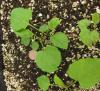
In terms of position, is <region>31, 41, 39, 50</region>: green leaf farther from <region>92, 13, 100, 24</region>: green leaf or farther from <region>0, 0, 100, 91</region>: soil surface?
<region>92, 13, 100, 24</region>: green leaf

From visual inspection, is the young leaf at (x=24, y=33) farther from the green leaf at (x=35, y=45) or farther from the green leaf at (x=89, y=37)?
the green leaf at (x=89, y=37)

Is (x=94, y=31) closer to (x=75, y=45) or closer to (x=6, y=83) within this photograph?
(x=75, y=45)

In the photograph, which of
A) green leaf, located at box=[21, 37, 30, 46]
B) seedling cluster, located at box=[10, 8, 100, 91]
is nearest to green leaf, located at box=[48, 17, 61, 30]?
seedling cluster, located at box=[10, 8, 100, 91]

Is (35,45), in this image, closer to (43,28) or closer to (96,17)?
(43,28)

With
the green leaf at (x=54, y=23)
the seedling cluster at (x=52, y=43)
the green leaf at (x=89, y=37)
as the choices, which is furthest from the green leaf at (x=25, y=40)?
the green leaf at (x=89, y=37)

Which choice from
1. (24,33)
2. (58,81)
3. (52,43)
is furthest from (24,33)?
(58,81)
